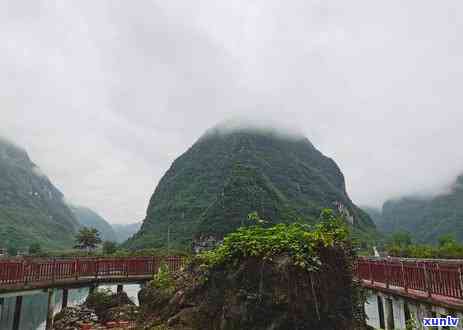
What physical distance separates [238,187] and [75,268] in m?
79.0

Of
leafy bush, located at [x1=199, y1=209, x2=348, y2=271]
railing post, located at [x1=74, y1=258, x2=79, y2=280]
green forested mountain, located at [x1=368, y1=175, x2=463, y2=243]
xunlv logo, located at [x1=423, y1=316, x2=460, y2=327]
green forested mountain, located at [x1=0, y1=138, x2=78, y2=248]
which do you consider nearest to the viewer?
xunlv logo, located at [x1=423, y1=316, x2=460, y2=327]

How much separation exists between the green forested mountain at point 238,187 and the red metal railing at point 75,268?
199 ft

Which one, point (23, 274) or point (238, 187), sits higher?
point (238, 187)

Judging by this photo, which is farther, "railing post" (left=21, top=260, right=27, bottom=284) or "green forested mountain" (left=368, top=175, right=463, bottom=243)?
"green forested mountain" (left=368, top=175, right=463, bottom=243)

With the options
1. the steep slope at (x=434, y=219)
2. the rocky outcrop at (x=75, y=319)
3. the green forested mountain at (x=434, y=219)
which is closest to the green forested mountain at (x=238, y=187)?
the green forested mountain at (x=434, y=219)

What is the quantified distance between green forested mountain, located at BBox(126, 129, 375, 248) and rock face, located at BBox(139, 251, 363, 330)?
232ft

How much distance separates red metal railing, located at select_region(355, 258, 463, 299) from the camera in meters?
9.66

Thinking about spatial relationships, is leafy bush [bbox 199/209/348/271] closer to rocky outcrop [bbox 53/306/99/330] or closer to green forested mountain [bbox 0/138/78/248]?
rocky outcrop [bbox 53/306/99/330]

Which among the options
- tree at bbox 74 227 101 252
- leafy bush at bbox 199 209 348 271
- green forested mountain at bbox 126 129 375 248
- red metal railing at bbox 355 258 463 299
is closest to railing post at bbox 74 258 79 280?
leafy bush at bbox 199 209 348 271

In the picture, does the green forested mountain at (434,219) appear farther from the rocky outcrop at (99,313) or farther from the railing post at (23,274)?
the railing post at (23,274)

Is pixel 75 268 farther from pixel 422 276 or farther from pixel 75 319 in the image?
pixel 422 276

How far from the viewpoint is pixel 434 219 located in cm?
15450

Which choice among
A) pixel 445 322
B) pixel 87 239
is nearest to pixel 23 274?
pixel 445 322

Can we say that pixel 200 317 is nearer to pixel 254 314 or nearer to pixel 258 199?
pixel 254 314
